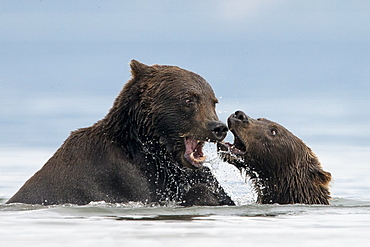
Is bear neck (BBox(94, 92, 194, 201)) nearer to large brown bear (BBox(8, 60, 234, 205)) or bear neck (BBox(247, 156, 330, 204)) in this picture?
large brown bear (BBox(8, 60, 234, 205))

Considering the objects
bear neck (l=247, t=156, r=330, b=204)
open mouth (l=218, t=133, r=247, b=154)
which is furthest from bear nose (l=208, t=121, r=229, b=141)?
bear neck (l=247, t=156, r=330, b=204)

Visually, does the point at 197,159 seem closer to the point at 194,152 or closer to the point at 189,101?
the point at 194,152

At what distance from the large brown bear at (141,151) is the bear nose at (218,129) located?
15mm

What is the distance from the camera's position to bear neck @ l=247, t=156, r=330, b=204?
10102mm

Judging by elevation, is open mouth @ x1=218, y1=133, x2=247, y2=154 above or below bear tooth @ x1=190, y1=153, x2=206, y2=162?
above

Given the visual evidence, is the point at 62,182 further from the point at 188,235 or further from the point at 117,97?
the point at 188,235

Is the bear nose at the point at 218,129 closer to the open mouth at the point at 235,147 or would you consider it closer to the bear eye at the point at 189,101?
the bear eye at the point at 189,101

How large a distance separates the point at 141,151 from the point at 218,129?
3.49ft

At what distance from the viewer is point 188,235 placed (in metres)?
6.23

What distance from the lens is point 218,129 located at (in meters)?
8.55

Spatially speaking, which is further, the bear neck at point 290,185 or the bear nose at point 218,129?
the bear neck at point 290,185

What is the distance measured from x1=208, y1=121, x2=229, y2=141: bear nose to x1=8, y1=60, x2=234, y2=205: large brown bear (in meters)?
0.01

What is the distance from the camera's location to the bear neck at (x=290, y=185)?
10102 mm

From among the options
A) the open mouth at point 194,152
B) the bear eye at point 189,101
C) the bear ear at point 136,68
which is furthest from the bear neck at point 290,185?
the bear ear at point 136,68
